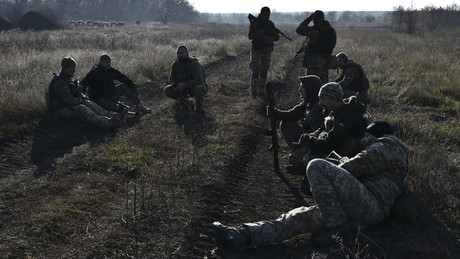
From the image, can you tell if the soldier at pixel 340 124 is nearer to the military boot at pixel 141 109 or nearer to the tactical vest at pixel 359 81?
the tactical vest at pixel 359 81

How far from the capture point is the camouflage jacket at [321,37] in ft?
29.7

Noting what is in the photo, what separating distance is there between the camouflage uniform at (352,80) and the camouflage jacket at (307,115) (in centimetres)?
245

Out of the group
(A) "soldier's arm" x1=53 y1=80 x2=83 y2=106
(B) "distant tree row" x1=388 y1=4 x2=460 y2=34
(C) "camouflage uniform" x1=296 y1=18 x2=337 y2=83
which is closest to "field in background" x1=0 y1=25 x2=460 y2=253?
(A) "soldier's arm" x1=53 y1=80 x2=83 y2=106

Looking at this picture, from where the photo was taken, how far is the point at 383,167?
4066 millimetres

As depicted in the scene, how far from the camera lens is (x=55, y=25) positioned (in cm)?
4453

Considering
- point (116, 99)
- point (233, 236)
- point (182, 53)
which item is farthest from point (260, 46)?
point (233, 236)

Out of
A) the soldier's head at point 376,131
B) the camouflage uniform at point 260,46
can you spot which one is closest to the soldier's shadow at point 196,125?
the camouflage uniform at point 260,46

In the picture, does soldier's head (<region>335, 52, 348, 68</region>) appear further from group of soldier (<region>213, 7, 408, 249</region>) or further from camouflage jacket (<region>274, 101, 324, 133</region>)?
group of soldier (<region>213, 7, 408, 249</region>)

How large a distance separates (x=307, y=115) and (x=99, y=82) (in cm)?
474

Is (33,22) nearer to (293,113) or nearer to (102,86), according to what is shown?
(102,86)

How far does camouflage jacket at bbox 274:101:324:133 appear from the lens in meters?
5.85

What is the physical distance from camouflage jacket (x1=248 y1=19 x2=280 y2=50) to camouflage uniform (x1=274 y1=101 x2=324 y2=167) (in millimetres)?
4551

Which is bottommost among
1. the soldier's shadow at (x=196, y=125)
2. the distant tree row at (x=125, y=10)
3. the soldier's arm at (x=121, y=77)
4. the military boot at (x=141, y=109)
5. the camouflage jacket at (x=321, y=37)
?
the soldier's shadow at (x=196, y=125)

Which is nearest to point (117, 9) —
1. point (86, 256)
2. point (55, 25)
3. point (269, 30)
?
point (55, 25)
